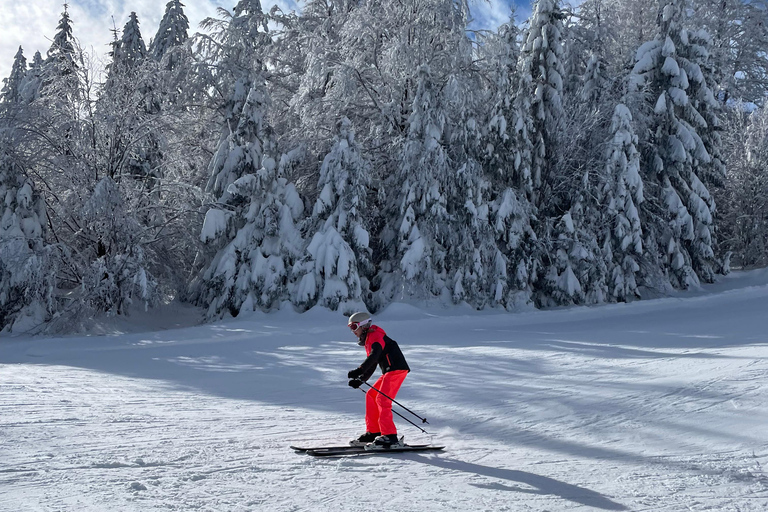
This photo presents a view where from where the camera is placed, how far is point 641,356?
11.7 metres

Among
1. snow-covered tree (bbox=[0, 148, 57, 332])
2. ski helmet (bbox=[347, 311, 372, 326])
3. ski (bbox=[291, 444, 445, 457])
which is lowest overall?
ski (bbox=[291, 444, 445, 457])

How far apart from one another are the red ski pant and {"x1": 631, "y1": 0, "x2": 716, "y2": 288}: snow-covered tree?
19124 mm

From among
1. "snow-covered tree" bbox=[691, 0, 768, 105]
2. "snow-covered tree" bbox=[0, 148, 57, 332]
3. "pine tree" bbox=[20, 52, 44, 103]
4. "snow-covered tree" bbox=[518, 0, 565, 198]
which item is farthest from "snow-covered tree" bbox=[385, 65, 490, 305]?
"snow-covered tree" bbox=[691, 0, 768, 105]

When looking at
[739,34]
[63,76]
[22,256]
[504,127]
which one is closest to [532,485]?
[22,256]

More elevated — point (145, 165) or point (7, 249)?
point (145, 165)

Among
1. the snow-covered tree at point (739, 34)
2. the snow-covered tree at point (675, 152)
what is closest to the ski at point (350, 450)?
the snow-covered tree at point (675, 152)

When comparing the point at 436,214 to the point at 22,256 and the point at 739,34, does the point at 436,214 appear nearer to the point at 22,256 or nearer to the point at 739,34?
the point at 22,256

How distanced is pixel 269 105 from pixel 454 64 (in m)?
5.75

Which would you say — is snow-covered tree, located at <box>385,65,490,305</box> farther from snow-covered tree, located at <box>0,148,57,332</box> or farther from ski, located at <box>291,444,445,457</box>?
ski, located at <box>291,444,445,457</box>

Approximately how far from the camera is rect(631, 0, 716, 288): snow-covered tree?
24.2 meters

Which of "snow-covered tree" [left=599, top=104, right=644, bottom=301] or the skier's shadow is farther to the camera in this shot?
"snow-covered tree" [left=599, top=104, right=644, bottom=301]

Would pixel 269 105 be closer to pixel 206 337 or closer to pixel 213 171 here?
pixel 213 171

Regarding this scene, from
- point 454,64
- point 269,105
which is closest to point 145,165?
point 269,105

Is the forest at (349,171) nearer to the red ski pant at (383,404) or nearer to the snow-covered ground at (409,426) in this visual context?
the snow-covered ground at (409,426)
